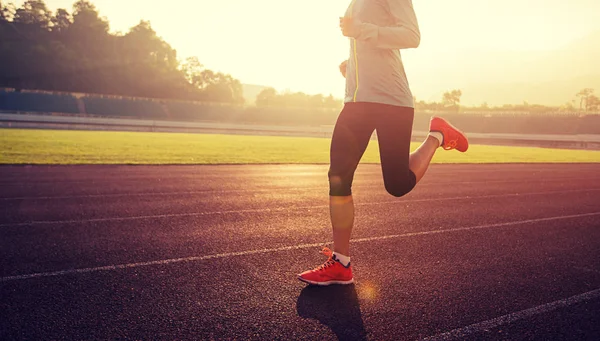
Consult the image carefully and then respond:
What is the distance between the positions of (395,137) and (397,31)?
766mm

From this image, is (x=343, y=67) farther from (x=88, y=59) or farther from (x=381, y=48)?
(x=88, y=59)

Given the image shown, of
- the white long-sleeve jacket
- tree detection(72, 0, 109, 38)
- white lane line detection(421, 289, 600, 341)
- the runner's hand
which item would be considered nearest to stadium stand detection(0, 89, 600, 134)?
tree detection(72, 0, 109, 38)

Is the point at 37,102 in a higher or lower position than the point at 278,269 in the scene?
higher

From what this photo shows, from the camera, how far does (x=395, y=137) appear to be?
322 centimetres

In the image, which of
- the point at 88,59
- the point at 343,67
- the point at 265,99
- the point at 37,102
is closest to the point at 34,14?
the point at 88,59

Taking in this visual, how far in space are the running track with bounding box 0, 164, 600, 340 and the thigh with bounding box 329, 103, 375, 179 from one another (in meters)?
0.93

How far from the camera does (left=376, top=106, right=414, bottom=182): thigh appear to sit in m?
3.18

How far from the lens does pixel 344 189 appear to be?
3.26 m

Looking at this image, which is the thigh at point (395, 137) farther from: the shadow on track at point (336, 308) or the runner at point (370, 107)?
the shadow on track at point (336, 308)

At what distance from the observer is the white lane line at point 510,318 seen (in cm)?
251

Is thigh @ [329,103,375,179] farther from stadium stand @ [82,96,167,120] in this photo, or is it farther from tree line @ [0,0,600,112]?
tree line @ [0,0,600,112]

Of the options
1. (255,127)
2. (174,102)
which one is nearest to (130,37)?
(174,102)

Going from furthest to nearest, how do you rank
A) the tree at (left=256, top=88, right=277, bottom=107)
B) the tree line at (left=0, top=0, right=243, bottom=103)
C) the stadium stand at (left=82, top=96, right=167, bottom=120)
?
the tree at (left=256, top=88, right=277, bottom=107), the tree line at (left=0, top=0, right=243, bottom=103), the stadium stand at (left=82, top=96, right=167, bottom=120)

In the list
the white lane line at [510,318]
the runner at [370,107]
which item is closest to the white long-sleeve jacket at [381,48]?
the runner at [370,107]
